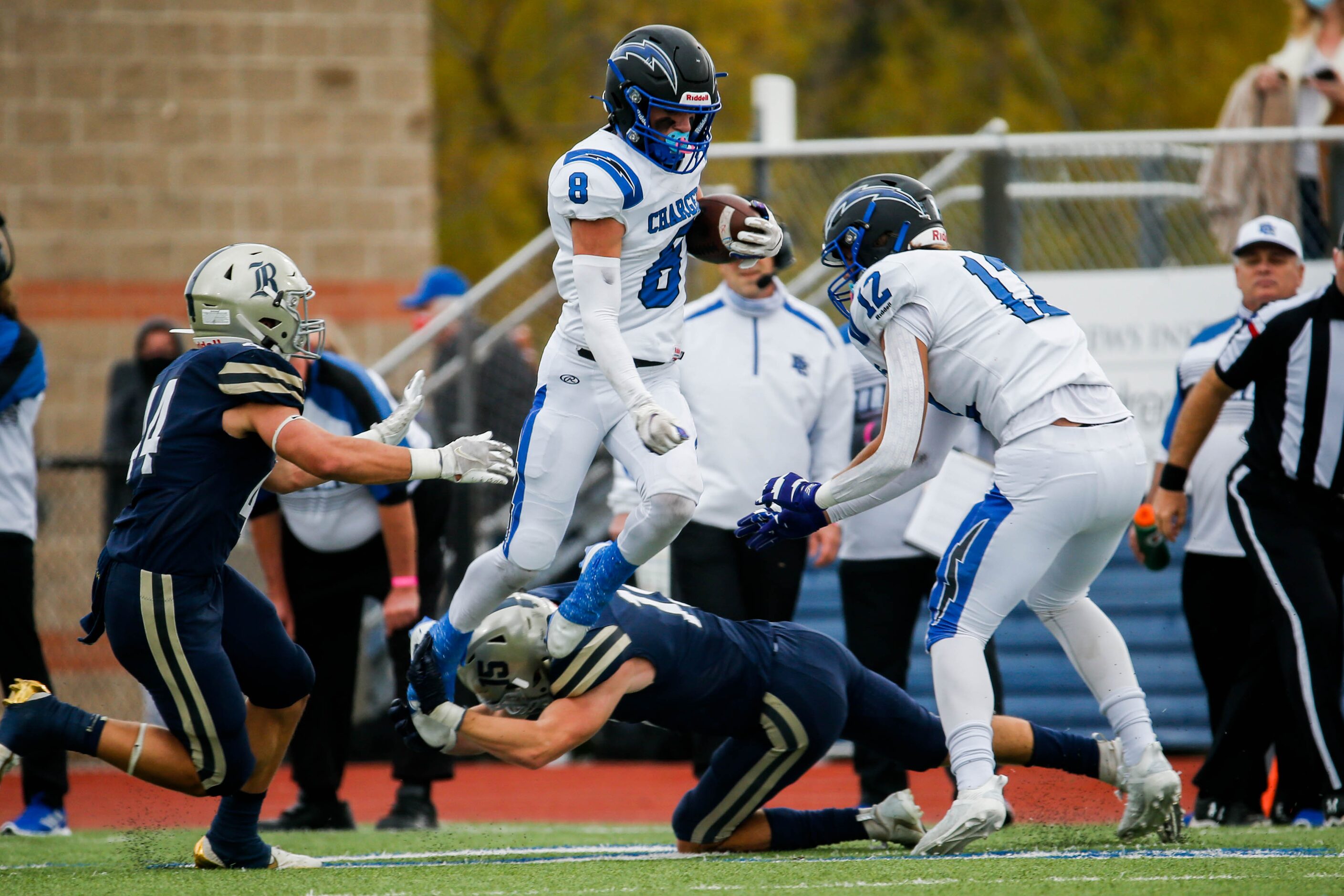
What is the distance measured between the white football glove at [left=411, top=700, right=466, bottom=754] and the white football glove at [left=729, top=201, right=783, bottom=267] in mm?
1678

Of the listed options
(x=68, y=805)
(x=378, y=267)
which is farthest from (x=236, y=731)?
(x=378, y=267)

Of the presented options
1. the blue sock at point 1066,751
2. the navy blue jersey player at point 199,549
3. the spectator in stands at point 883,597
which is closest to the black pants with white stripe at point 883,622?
the spectator in stands at point 883,597

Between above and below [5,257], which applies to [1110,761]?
below

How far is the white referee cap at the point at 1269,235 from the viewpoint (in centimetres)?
647

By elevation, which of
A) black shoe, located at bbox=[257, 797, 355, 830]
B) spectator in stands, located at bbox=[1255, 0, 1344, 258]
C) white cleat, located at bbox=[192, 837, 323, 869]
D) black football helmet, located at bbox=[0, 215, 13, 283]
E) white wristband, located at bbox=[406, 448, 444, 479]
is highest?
spectator in stands, located at bbox=[1255, 0, 1344, 258]

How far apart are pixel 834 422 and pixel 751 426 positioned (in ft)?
1.16

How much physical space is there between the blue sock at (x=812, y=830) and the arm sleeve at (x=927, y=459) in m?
0.88

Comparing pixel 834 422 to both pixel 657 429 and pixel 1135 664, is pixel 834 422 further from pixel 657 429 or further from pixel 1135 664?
pixel 1135 664

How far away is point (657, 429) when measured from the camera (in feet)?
15.2

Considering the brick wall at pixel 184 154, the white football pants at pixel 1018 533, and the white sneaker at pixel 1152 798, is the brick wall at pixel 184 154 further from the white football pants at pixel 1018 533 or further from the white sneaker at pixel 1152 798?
the white sneaker at pixel 1152 798

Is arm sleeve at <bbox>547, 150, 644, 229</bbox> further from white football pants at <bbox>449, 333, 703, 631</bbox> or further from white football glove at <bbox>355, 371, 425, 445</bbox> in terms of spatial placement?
white football glove at <bbox>355, 371, 425, 445</bbox>

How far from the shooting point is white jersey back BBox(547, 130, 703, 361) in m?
4.89

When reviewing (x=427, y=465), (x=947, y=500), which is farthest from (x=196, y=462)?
(x=947, y=500)

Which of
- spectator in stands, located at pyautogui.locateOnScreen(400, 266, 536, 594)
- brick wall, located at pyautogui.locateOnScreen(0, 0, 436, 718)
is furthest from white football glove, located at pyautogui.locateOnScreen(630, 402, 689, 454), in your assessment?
brick wall, located at pyautogui.locateOnScreen(0, 0, 436, 718)
